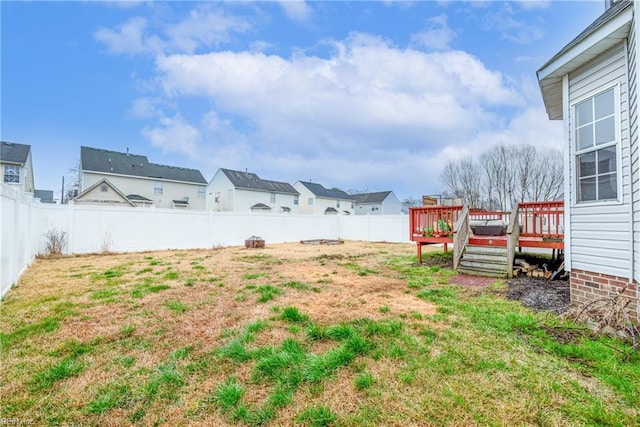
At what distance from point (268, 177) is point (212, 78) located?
71.8 feet

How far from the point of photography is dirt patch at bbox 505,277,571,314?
4465 millimetres

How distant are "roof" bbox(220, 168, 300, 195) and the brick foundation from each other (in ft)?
85.1

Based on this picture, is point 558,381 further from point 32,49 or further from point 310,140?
point 310,140

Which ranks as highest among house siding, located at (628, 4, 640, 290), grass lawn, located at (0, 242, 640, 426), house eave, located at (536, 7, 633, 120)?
house eave, located at (536, 7, 633, 120)

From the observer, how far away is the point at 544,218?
711cm

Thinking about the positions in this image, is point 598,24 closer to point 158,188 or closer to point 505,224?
point 505,224

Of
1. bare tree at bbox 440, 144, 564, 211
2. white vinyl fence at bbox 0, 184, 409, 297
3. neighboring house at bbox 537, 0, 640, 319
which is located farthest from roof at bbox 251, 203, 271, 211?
neighboring house at bbox 537, 0, 640, 319

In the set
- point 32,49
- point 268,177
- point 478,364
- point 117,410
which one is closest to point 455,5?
point 478,364

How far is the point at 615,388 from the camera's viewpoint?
2248 mm

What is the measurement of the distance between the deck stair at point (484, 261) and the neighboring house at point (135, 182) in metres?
22.6

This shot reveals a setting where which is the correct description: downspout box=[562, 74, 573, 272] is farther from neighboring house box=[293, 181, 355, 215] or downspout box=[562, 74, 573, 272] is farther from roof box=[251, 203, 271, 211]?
neighboring house box=[293, 181, 355, 215]

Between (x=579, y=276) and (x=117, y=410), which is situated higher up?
(x=579, y=276)

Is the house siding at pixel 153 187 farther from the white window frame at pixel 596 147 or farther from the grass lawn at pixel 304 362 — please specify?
the white window frame at pixel 596 147

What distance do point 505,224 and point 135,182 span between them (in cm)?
2755
